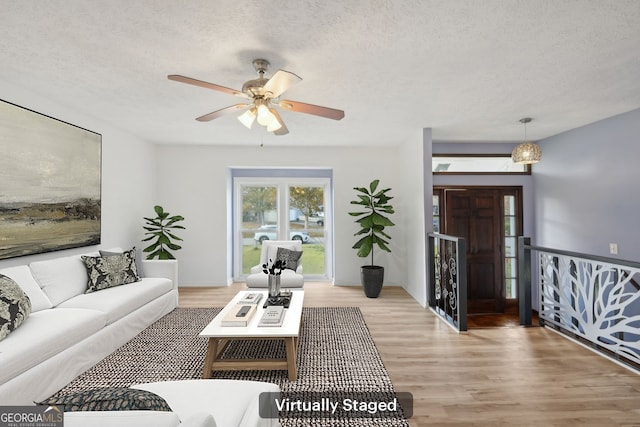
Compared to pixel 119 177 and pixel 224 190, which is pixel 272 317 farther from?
pixel 224 190

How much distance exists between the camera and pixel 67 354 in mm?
2400

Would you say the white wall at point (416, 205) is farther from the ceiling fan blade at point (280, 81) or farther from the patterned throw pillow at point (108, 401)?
the patterned throw pillow at point (108, 401)

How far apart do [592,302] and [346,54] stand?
131 inches

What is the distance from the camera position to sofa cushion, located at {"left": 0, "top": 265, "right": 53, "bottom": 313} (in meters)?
2.66

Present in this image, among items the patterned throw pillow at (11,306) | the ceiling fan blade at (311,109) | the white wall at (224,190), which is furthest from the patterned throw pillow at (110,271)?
the ceiling fan blade at (311,109)

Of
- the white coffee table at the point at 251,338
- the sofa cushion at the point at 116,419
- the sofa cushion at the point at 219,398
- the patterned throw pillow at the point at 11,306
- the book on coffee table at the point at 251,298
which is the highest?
the sofa cushion at the point at 116,419

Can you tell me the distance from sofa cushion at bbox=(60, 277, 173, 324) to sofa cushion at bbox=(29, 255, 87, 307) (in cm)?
9

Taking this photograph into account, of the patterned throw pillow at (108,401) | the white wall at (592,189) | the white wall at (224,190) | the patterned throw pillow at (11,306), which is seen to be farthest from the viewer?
the white wall at (224,190)

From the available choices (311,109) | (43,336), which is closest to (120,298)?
(43,336)

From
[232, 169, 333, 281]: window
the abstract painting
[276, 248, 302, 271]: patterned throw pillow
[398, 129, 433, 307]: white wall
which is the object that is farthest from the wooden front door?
the abstract painting

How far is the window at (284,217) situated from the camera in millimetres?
6195

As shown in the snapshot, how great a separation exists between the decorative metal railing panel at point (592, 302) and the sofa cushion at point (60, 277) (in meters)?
4.86

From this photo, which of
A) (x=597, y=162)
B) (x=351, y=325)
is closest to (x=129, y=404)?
(x=351, y=325)

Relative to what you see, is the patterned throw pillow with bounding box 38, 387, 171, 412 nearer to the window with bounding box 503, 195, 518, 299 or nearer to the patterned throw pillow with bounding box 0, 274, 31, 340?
the patterned throw pillow with bounding box 0, 274, 31, 340
